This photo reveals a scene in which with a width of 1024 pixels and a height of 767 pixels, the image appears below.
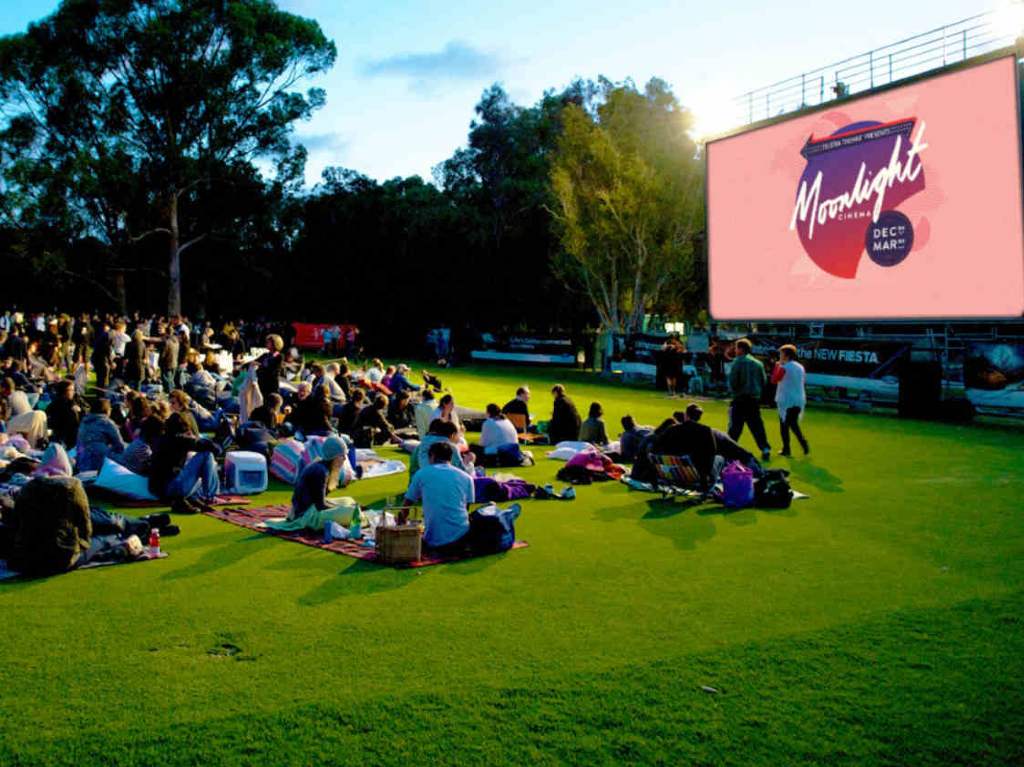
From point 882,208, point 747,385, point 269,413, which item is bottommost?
point 269,413

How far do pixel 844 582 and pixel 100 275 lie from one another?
47.9 m

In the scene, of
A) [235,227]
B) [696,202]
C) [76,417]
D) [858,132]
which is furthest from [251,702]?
[235,227]

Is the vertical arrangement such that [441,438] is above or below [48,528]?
above

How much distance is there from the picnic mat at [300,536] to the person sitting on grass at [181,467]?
448 millimetres

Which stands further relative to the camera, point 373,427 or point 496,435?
point 373,427

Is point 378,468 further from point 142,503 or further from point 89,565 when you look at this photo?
point 89,565

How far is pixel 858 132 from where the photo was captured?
24.7 m

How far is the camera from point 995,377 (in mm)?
20078

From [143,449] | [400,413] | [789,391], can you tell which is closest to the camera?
[143,449]

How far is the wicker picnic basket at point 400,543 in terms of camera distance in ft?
27.9

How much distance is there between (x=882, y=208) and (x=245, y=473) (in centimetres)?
1803

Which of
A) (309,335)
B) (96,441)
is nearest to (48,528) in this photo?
(96,441)

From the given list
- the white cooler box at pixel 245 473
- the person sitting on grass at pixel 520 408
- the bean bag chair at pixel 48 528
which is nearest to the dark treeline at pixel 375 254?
the person sitting on grass at pixel 520 408

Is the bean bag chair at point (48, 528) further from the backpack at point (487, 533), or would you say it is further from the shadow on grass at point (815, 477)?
the shadow on grass at point (815, 477)
